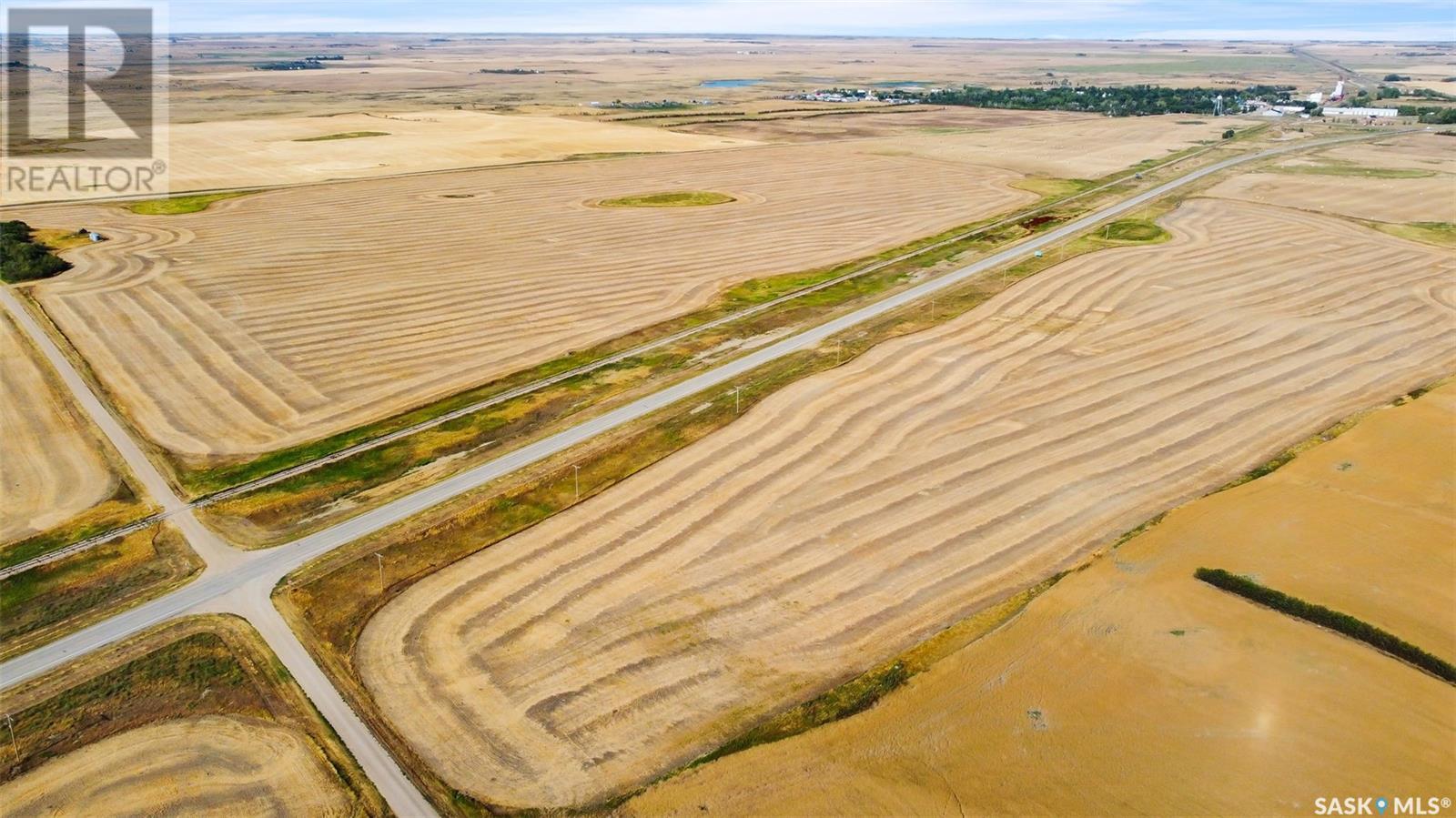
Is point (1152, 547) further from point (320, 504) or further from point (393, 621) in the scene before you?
point (320, 504)

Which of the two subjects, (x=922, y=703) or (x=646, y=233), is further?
(x=646, y=233)

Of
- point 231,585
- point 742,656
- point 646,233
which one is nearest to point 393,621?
point 231,585

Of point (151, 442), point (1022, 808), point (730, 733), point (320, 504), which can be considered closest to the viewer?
point (1022, 808)

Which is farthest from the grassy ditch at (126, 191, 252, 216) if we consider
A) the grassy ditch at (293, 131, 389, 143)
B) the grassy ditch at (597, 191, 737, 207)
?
the grassy ditch at (293, 131, 389, 143)

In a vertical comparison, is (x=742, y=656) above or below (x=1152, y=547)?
below

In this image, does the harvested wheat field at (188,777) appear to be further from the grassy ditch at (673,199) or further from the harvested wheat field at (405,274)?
the grassy ditch at (673,199)

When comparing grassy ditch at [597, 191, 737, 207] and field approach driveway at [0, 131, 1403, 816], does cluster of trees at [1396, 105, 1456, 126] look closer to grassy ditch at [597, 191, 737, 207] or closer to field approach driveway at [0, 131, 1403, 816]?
grassy ditch at [597, 191, 737, 207]

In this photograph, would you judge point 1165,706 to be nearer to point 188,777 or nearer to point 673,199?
point 188,777
